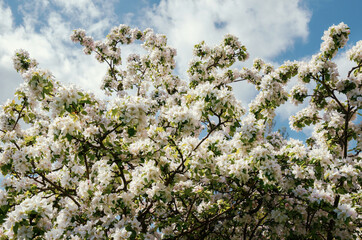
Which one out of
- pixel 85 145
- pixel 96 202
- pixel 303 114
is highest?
pixel 303 114

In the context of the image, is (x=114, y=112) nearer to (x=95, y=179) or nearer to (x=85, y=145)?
(x=85, y=145)

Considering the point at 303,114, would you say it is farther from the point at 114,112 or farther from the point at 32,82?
the point at 32,82

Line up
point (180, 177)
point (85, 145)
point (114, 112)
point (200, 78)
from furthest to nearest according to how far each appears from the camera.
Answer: point (200, 78) → point (180, 177) → point (85, 145) → point (114, 112)

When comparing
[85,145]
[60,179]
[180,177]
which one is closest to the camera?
[85,145]

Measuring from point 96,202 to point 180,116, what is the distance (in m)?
2.34

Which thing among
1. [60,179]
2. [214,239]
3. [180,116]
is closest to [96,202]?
[60,179]

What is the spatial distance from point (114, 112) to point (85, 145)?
1.04 meters

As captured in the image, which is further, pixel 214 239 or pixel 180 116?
pixel 214 239

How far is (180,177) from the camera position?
5.44m

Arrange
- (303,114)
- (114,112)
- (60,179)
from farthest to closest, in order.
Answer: (303,114) → (60,179) → (114,112)

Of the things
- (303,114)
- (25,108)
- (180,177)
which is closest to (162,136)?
(180,177)

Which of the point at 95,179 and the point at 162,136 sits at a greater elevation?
the point at 162,136

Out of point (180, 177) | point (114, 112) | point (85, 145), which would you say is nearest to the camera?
point (114, 112)

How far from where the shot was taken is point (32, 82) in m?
4.58
